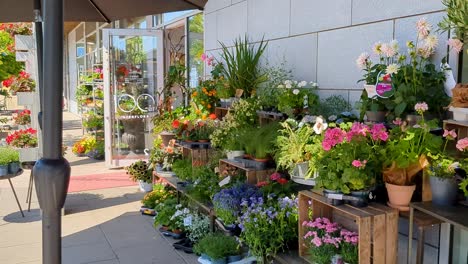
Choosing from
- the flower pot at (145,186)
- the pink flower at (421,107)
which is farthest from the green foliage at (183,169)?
the pink flower at (421,107)

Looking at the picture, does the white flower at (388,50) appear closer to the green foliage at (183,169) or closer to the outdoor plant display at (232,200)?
the outdoor plant display at (232,200)

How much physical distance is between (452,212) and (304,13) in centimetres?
200

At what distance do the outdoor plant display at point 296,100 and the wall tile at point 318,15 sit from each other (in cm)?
47

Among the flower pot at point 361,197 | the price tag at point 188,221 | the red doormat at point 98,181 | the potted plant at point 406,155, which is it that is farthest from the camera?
the red doormat at point 98,181

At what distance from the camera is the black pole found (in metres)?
1.08

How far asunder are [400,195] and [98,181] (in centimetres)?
500

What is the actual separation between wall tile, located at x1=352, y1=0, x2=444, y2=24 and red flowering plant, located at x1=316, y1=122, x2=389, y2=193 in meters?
0.74

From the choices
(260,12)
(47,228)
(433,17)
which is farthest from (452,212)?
(260,12)

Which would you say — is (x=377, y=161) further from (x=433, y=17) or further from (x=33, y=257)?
(x=33, y=257)

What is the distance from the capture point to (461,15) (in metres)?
1.85

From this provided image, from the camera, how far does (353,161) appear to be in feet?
6.63

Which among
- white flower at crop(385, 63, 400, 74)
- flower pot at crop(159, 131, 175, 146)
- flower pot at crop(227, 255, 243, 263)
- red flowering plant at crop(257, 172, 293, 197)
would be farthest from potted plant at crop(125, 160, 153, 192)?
white flower at crop(385, 63, 400, 74)

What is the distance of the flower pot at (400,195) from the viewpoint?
2.03 metres

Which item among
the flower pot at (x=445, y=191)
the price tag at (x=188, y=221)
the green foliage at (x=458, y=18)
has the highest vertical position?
the green foliage at (x=458, y=18)
